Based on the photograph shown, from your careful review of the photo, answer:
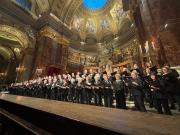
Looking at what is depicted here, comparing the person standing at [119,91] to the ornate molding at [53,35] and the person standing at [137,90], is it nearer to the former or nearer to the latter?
the person standing at [137,90]

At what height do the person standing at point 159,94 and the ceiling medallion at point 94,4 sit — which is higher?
the ceiling medallion at point 94,4

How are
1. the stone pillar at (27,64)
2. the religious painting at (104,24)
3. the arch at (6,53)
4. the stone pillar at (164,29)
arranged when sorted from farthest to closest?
the religious painting at (104,24) < the arch at (6,53) < the stone pillar at (27,64) < the stone pillar at (164,29)

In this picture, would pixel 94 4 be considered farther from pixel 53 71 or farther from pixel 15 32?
pixel 53 71

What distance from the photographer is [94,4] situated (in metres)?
24.6

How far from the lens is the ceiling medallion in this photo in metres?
23.4

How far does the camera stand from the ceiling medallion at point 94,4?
76.6 ft

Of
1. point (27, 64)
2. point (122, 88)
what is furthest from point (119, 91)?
point (27, 64)

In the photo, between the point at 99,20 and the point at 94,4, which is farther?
the point at 94,4

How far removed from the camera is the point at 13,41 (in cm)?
1738

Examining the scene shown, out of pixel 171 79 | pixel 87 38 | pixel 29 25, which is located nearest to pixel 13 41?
pixel 29 25

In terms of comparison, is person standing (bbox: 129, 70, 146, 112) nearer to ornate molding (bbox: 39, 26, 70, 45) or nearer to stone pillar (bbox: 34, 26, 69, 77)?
stone pillar (bbox: 34, 26, 69, 77)

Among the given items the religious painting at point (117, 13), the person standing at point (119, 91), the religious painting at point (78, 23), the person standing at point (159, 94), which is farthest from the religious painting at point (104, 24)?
the person standing at point (159, 94)

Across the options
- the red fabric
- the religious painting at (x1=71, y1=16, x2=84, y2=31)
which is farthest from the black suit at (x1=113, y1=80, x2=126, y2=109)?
the religious painting at (x1=71, y1=16, x2=84, y2=31)

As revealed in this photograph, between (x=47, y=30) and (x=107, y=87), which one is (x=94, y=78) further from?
(x=47, y=30)
